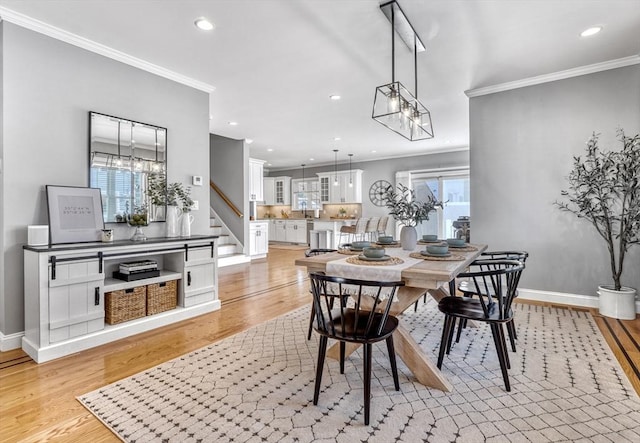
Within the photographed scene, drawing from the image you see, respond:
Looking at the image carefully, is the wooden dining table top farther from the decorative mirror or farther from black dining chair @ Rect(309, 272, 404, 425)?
the decorative mirror

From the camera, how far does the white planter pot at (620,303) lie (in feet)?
10.9

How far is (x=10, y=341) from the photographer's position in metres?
2.64

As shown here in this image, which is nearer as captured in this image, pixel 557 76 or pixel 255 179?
pixel 557 76

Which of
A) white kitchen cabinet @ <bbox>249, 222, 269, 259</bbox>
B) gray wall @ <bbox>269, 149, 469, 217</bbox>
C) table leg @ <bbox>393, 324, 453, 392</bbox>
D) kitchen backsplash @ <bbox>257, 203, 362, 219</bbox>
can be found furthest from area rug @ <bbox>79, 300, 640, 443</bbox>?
kitchen backsplash @ <bbox>257, 203, 362, 219</bbox>

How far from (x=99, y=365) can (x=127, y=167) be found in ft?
6.20

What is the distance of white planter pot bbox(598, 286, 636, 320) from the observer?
3.33 metres

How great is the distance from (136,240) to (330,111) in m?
3.44

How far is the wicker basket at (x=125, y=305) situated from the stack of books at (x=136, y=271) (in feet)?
0.37

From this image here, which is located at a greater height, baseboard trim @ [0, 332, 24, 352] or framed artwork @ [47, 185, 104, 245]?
framed artwork @ [47, 185, 104, 245]

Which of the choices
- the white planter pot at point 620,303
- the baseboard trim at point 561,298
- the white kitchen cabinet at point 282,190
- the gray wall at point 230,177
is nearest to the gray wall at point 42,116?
the gray wall at point 230,177

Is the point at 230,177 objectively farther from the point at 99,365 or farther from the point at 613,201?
the point at 613,201

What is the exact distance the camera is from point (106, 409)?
1.84m

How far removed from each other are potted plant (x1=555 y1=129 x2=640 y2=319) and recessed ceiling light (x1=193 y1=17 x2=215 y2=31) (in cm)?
406

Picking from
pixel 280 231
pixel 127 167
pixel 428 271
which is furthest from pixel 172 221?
pixel 280 231
